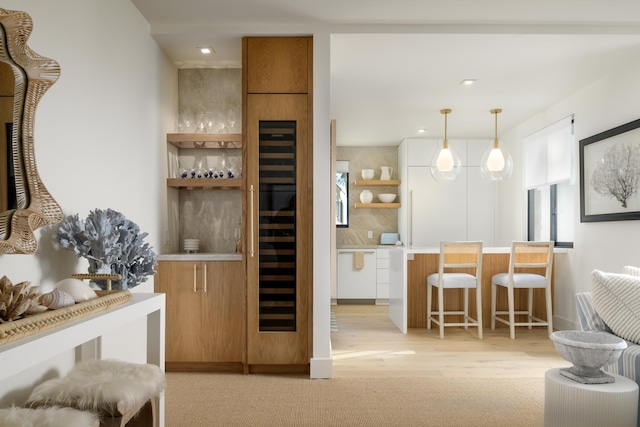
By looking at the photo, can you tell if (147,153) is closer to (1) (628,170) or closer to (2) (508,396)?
(2) (508,396)

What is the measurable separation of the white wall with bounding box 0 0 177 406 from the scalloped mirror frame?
18 cm

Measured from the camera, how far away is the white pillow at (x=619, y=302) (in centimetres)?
245

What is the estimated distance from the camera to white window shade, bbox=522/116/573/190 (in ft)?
16.6

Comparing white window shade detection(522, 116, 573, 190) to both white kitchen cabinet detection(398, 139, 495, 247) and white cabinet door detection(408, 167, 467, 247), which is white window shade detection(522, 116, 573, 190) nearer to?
white kitchen cabinet detection(398, 139, 495, 247)

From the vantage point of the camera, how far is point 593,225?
453 cm

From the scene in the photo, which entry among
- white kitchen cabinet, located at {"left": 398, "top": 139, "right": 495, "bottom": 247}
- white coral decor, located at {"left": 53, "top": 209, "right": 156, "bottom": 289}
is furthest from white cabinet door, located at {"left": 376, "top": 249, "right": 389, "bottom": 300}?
white coral decor, located at {"left": 53, "top": 209, "right": 156, "bottom": 289}

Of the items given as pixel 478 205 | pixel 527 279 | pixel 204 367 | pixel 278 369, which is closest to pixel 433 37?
pixel 278 369

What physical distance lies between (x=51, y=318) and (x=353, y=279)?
5780mm

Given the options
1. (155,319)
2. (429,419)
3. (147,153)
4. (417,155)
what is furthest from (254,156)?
(417,155)

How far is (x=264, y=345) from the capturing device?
356cm

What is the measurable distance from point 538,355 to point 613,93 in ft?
7.65

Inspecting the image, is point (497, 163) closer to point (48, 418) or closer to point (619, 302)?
point (619, 302)

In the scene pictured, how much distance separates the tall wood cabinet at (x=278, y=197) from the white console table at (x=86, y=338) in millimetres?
1303

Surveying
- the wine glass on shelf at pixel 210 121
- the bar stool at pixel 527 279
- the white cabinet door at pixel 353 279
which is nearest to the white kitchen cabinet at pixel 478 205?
the white cabinet door at pixel 353 279
